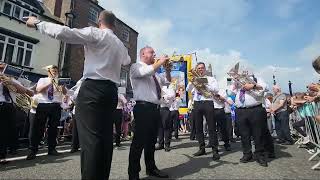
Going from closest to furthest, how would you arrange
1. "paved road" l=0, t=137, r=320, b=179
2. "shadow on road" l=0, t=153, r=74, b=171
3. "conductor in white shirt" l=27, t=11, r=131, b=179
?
"conductor in white shirt" l=27, t=11, r=131, b=179 < "paved road" l=0, t=137, r=320, b=179 < "shadow on road" l=0, t=153, r=74, b=171

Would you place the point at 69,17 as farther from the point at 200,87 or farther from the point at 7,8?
the point at 200,87

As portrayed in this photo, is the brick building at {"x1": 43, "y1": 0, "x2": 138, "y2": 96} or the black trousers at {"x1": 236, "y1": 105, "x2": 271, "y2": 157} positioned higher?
the brick building at {"x1": 43, "y1": 0, "x2": 138, "y2": 96}

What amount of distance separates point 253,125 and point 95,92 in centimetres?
425

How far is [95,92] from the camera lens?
11.2ft

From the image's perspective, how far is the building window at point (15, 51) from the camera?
20.8 meters

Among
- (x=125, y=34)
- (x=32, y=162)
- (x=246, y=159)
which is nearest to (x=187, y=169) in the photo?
(x=246, y=159)

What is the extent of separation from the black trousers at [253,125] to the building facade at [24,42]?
17514mm

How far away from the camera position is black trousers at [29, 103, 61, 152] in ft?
22.8

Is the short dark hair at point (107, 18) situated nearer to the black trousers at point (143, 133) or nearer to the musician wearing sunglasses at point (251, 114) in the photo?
the black trousers at point (143, 133)

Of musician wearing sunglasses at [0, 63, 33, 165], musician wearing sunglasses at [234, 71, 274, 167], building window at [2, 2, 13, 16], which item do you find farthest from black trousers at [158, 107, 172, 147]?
building window at [2, 2, 13, 16]

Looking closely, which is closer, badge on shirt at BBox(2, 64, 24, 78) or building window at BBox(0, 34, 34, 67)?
badge on shirt at BBox(2, 64, 24, 78)

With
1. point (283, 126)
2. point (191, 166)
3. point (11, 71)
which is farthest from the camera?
point (283, 126)

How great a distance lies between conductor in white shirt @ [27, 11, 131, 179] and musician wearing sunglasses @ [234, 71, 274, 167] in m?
3.76

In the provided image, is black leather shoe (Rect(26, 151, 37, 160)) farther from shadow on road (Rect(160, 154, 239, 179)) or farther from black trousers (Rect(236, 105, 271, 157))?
black trousers (Rect(236, 105, 271, 157))
